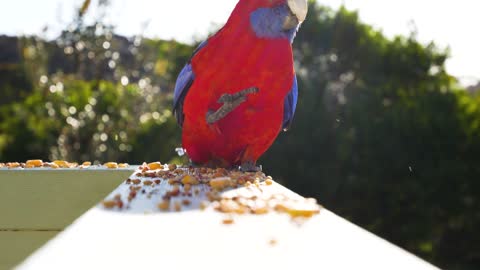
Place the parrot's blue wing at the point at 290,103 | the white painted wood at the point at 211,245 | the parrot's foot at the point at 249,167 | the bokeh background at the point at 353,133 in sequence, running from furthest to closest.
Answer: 1. the bokeh background at the point at 353,133
2. the parrot's blue wing at the point at 290,103
3. the parrot's foot at the point at 249,167
4. the white painted wood at the point at 211,245

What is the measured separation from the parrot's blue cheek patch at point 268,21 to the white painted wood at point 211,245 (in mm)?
1275

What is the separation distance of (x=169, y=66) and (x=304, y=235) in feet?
27.4

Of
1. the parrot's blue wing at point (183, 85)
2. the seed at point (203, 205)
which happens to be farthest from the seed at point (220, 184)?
Answer: the parrot's blue wing at point (183, 85)

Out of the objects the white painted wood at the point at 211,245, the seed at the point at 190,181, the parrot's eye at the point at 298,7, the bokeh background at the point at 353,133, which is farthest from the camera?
the bokeh background at the point at 353,133

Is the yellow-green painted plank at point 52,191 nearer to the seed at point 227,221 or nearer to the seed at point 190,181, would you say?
the seed at point 190,181

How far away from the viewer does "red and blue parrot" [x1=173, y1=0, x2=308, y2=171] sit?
90.6 inches

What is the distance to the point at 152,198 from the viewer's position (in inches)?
56.2

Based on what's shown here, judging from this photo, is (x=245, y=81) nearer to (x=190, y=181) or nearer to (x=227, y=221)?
(x=190, y=181)

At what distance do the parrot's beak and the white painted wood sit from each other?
1.30m

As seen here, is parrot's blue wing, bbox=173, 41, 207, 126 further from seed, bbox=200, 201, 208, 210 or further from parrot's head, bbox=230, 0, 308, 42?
seed, bbox=200, 201, 208, 210

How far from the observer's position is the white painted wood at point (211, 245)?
80 cm

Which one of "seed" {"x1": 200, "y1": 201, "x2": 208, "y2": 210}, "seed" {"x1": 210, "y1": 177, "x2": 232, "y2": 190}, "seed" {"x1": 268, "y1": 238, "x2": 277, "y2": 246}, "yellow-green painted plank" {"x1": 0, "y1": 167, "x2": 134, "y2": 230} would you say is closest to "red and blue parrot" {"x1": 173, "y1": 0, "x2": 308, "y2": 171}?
"yellow-green painted plank" {"x1": 0, "y1": 167, "x2": 134, "y2": 230}

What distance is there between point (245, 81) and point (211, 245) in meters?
1.46

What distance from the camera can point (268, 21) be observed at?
2.31m
